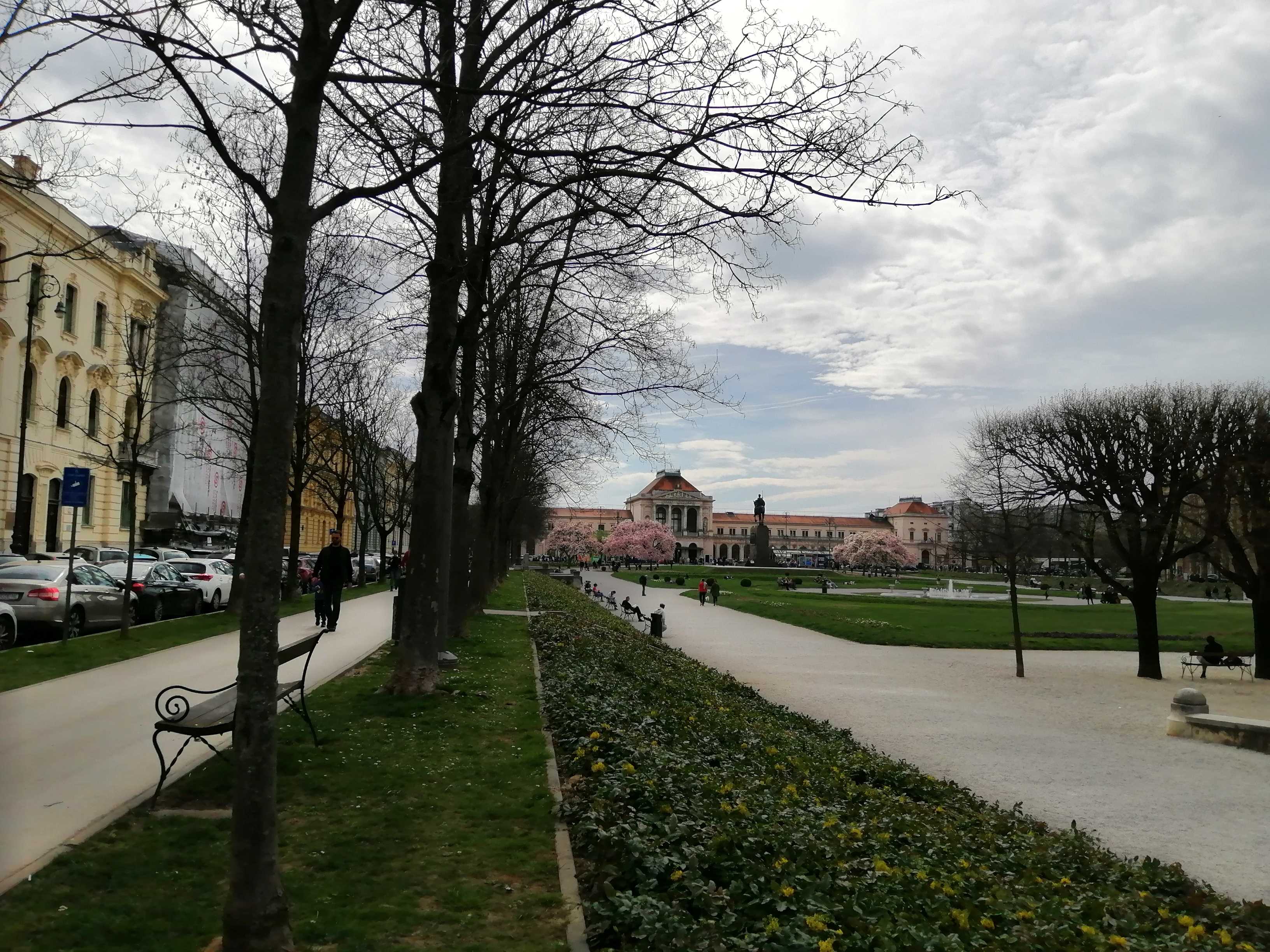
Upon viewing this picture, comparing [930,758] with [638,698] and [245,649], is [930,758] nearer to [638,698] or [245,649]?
[638,698]

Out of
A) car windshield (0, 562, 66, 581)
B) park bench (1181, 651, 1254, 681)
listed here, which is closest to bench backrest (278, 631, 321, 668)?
car windshield (0, 562, 66, 581)

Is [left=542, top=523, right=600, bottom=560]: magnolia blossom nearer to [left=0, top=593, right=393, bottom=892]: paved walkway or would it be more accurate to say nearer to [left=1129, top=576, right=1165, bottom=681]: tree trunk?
[left=1129, top=576, right=1165, bottom=681]: tree trunk

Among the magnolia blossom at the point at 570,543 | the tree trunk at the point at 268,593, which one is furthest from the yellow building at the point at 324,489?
the magnolia blossom at the point at 570,543

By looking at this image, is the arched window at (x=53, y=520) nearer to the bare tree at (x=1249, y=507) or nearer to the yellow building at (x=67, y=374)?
the yellow building at (x=67, y=374)

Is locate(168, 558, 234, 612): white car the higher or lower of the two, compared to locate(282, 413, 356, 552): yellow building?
lower

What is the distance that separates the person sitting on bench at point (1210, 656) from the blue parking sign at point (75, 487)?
77.0ft

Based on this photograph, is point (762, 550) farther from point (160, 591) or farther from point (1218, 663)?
point (160, 591)

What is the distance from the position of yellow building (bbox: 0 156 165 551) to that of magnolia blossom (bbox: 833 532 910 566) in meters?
83.4

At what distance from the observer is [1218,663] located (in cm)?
2302

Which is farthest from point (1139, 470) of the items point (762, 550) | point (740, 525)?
point (740, 525)

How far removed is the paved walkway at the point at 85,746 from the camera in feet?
19.5

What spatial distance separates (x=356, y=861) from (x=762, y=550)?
99.0 metres

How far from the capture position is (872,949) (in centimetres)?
423

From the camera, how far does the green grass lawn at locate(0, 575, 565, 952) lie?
4.48 m
